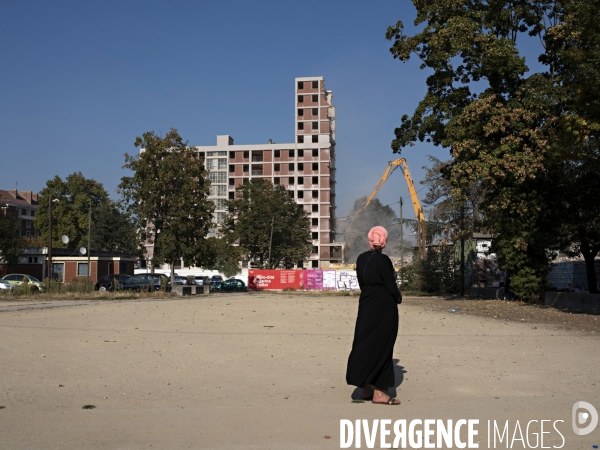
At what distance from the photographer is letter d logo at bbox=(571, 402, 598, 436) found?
18.7 ft

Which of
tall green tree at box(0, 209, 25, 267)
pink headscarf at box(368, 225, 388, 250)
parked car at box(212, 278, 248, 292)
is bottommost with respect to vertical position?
parked car at box(212, 278, 248, 292)

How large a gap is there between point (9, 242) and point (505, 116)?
55.0m

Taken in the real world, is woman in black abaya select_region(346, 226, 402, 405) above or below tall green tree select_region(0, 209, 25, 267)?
below

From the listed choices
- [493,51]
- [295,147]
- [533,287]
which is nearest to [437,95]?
[493,51]

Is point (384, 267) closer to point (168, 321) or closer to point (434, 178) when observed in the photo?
point (168, 321)

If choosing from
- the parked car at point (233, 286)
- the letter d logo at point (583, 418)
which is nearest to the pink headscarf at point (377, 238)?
the letter d logo at point (583, 418)

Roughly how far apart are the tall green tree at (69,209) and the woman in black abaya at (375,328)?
84.4 m

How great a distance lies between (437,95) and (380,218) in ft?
382

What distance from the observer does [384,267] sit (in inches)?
283

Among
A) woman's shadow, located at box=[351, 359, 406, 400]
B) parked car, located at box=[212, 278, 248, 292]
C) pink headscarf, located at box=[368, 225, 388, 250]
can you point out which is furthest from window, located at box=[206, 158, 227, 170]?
pink headscarf, located at box=[368, 225, 388, 250]

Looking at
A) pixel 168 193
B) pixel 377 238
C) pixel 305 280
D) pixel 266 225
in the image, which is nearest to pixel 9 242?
pixel 168 193

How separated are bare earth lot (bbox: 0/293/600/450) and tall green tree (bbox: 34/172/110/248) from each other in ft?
252

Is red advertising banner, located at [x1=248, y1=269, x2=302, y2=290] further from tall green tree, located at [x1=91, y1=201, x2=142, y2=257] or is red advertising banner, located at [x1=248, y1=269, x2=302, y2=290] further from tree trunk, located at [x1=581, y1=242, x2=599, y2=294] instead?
tall green tree, located at [x1=91, y1=201, x2=142, y2=257]

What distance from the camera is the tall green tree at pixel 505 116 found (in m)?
25.6
